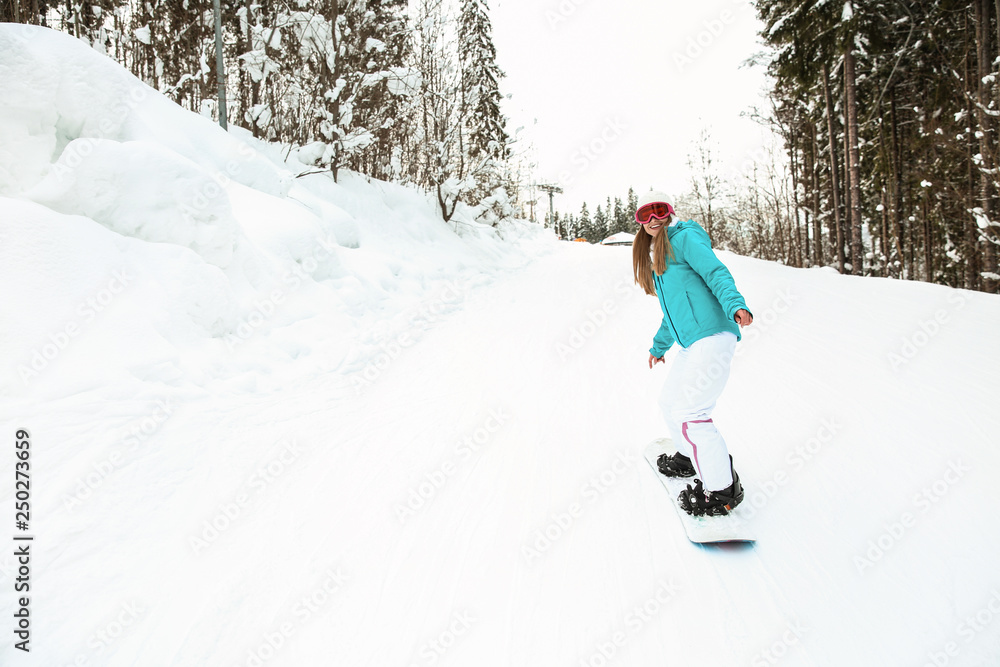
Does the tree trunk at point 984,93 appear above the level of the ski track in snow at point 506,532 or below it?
above

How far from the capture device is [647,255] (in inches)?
110

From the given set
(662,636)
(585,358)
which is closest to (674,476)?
(662,636)

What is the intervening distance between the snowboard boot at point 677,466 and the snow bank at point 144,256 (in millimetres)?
3235

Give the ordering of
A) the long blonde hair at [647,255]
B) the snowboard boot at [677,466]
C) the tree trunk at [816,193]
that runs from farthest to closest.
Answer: the tree trunk at [816,193], the snowboard boot at [677,466], the long blonde hair at [647,255]

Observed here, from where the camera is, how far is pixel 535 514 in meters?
2.55

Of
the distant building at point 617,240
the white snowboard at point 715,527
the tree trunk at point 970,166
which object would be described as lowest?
the white snowboard at point 715,527

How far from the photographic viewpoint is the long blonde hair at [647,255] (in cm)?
260

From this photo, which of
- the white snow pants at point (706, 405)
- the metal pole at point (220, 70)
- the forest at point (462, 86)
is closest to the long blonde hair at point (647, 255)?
the white snow pants at point (706, 405)

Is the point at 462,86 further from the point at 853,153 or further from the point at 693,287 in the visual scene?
the point at 693,287

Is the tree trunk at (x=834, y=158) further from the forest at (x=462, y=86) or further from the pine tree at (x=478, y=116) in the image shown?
the pine tree at (x=478, y=116)

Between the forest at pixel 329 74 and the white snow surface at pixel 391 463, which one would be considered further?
the forest at pixel 329 74

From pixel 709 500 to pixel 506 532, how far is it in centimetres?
114

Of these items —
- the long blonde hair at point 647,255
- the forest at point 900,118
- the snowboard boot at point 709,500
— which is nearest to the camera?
the snowboard boot at point 709,500

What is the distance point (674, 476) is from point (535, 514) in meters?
0.99
